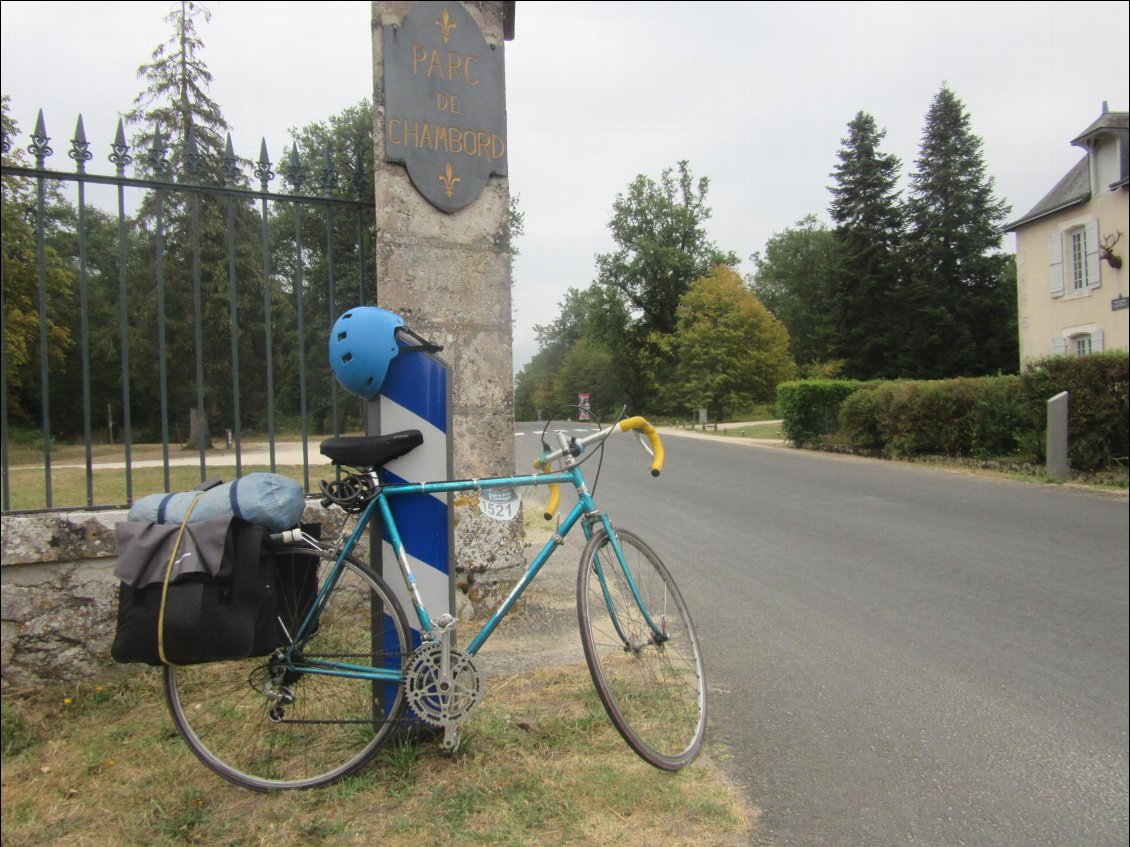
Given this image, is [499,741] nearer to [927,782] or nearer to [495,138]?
[927,782]

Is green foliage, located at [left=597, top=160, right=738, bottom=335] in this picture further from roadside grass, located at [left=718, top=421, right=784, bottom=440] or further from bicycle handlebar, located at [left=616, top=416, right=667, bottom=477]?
bicycle handlebar, located at [left=616, top=416, right=667, bottom=477]

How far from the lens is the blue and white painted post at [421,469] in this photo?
2.57 meters

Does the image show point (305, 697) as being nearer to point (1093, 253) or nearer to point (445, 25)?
point (1093, 253)

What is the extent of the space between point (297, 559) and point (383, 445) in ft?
1.54

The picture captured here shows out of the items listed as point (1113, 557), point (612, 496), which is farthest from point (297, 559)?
point (612, 496)

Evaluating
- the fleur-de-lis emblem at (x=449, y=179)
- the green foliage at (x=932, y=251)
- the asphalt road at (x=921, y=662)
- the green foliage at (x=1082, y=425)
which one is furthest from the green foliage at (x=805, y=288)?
the fleur-de-lis emblem at (x=449, y=179)

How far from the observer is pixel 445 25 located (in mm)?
3975

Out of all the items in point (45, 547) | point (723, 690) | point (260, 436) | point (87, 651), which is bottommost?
point (723, 690)

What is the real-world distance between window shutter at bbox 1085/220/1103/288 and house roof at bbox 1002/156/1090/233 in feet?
0.21

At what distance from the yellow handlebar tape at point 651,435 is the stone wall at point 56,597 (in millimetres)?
1253

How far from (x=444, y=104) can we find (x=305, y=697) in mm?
2953

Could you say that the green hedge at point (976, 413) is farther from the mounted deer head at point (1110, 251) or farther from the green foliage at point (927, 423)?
the mounted deer head at point (1110, 251)

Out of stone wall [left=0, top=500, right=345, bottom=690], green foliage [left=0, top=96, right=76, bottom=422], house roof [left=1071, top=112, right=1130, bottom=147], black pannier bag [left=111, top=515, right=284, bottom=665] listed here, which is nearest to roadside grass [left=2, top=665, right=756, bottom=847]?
stone wall [left=0, top=500, right=345, bottom=690]

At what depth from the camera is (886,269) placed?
241cm
